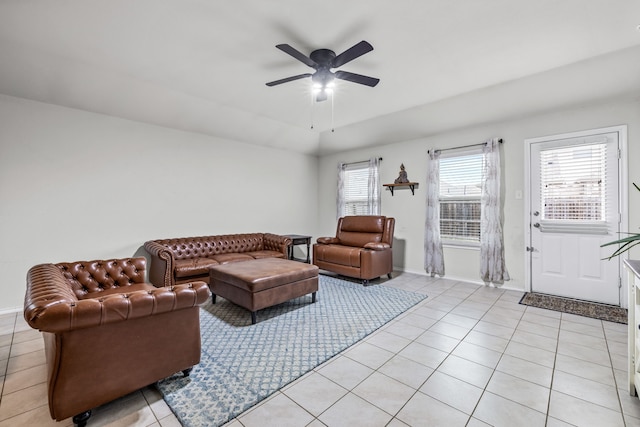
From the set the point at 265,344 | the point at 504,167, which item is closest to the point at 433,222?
the point at 504,167

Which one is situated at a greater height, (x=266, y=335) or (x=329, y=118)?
(x=329, y=118)

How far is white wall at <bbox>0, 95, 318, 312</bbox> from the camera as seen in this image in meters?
3.31

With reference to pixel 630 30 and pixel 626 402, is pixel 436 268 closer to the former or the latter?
pixel 626 402

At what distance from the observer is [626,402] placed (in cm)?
172

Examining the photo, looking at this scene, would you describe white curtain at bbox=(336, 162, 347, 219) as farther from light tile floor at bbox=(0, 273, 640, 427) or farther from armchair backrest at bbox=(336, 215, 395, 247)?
light tile floor at bbox=(0, 273, 640, 427)

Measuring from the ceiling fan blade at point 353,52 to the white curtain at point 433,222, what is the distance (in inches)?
114

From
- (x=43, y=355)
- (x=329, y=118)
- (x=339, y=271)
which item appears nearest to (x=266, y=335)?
(x=43, y=355)

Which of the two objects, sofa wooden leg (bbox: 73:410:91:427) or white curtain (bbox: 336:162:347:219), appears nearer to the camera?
sofa wooden leg (bbox: 73:410:91:427)

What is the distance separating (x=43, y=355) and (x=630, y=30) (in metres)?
5.83

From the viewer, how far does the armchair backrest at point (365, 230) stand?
4754mm

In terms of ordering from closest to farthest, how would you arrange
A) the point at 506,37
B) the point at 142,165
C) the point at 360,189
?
the point at 506,37 < the point at 142,165 < the point at 360,189

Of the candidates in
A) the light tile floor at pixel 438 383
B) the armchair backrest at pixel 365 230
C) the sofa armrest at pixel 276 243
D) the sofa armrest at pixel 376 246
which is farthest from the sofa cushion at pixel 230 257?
the light tile floor at pixel 438 383

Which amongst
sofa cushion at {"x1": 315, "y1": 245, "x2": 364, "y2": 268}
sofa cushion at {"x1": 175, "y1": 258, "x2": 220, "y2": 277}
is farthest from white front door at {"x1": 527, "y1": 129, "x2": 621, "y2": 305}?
sofa cushion at {"x1": 175, "y1": 258, "x2": 220, "y2": 277}

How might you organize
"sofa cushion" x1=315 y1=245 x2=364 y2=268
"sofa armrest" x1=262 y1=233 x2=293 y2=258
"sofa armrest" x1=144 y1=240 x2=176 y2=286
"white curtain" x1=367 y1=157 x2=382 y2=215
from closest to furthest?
"sofa armrest" x1=144 y1=240 x2=176 y2=286, "sofa cushion" x1=315 y1=245 x2=364 y2=268, "sofa armrest" x1=262 y1=233 x2=293 y2=258, "white curtain" x1=367 y1=157 x2=382 y2=215
